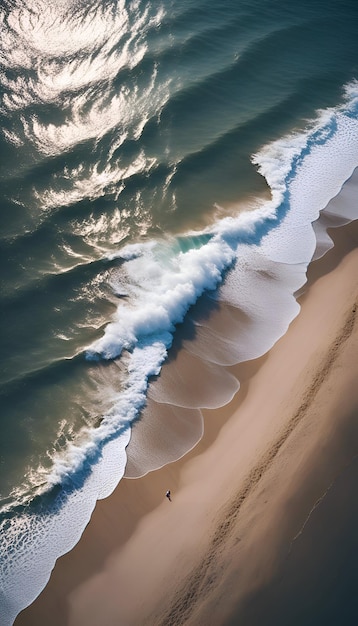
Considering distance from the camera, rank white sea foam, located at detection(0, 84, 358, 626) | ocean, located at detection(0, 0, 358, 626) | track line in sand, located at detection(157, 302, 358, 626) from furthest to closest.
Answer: ocean, located at detection(0, 0, 358, 626)
white sea foam, located at detection(0, 84, 358, 626)
track line in sand, located at detection(157, 302, 358, 626)

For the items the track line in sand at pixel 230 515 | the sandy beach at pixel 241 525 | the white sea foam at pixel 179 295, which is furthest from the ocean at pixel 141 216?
the track line in sand at pixel 230 515

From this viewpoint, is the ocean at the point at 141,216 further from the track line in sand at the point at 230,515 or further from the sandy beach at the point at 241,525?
the track line in sand at the point at 230,515

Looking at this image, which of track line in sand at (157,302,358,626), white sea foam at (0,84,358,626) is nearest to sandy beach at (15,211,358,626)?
track line in sand at (157,302,358,626)

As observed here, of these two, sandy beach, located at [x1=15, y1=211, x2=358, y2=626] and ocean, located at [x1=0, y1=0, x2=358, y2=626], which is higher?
ocean, located at [x1=0, y1=0, x2=358, y2=626]

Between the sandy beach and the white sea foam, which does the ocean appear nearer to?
the white sea foam

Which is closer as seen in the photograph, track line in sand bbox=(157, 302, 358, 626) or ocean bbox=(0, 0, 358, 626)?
track line in sand bbox=(157, 302, 358, 626)

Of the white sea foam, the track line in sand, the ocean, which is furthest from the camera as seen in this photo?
the ocean
